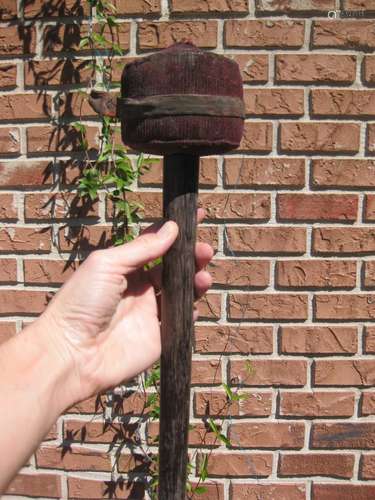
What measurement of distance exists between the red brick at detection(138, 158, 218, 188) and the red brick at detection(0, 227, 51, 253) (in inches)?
12.7

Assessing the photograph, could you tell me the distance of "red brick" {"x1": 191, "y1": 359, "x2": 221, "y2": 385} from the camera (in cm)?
142

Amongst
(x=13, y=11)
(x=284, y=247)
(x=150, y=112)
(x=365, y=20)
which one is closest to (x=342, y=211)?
(x=284, y=247)

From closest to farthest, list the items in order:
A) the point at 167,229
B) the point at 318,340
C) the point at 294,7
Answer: the point at 167,229
the point at 294,7
the point at 318,340

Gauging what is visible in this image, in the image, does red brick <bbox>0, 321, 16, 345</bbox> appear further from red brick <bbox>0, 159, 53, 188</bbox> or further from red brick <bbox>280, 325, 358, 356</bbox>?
red brick <bbox>280, 325, 358, 356</bbox>

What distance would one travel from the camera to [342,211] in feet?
4.48

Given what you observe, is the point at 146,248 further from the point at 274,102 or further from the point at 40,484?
the point at 40,484

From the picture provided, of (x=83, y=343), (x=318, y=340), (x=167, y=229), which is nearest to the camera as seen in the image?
(x=167, y=229)

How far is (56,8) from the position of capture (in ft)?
4.40

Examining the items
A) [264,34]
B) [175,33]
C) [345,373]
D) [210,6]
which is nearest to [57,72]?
[175,33]

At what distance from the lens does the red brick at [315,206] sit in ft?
4.47

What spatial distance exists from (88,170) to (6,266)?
37cm

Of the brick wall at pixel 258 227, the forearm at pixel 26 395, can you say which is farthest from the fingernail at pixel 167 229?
the brick wall at pixel 258 227

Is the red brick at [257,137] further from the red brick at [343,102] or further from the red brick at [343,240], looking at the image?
the red brick at [343,240]

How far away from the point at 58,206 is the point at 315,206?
2.39 ft
